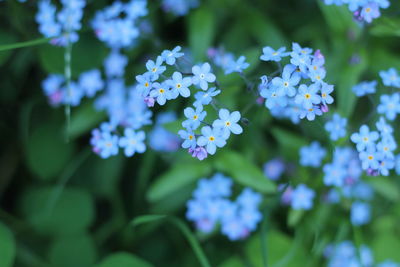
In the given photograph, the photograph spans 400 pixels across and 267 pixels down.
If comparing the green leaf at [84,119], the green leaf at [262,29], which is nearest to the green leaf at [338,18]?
the green leaf at [262,29]

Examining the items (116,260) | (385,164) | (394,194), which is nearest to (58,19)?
(116,260)

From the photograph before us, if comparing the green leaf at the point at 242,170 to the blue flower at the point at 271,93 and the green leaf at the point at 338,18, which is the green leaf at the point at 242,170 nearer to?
the blue flower at the point at 271,93

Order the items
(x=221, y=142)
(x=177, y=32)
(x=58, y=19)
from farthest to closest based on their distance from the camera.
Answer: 1. (x=177, y=32)
2. (x=58, y=19)
3. (x=221, y=142)

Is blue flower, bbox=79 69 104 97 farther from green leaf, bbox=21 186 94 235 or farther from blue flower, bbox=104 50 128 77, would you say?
green leaf, bbox=21 186 94 235

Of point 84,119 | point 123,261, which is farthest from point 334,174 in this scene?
point 84,119

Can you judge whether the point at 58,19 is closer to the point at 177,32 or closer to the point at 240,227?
the point at 177,32

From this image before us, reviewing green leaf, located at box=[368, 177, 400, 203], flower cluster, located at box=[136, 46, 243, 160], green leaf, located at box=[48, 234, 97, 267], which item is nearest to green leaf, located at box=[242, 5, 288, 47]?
green leaf, located at box=[368, 177, 400, 203]
